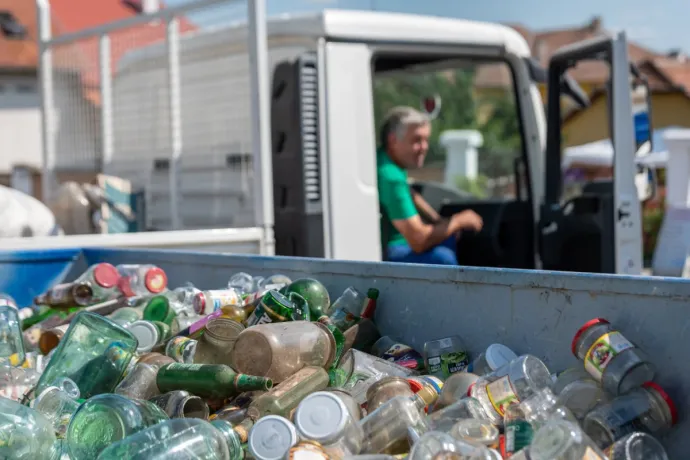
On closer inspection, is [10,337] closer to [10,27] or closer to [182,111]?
[182,111]

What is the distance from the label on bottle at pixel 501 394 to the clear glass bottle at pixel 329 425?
36 cm

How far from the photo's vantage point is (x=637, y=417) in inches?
87.4

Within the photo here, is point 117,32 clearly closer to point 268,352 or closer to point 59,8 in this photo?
point 268,352

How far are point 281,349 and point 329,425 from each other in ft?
1.72

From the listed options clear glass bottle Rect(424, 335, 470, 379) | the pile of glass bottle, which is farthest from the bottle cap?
clear glass bottle Rect(424, 335, 470, 379)

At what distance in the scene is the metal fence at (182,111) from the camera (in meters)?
5.46

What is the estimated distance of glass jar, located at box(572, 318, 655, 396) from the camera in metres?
2.25

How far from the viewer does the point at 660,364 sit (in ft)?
7.52

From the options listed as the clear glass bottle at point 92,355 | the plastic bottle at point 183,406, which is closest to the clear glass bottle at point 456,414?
the plastic bottle at point 183,406

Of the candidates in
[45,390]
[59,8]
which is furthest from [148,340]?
[59,8]

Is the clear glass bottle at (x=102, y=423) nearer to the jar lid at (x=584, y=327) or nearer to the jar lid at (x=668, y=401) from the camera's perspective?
the jar lid at (x=584, y=327)

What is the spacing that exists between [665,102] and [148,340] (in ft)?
103

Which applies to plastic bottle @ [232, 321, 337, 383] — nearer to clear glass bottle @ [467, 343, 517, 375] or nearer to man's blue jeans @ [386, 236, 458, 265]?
clear glass bottle @ [467, 343, 517, 375]

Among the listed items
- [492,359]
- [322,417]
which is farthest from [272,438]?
[492,359]
